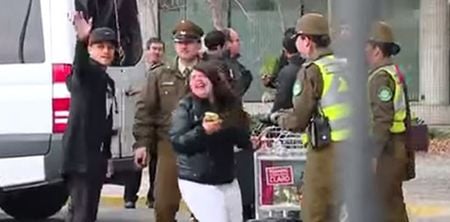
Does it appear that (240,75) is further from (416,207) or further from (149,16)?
(149,16)

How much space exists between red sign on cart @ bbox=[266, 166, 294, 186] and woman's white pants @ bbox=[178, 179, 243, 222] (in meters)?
0.81

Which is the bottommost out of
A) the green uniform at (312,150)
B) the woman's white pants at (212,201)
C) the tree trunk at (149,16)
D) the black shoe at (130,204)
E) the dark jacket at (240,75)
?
the black shoe at (130,204)

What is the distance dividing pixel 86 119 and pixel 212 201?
1.08 metres

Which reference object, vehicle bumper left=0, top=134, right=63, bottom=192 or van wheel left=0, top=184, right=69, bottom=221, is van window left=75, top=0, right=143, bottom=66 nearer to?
vehicle bumper left=0, top=134, right=63, bottom=192

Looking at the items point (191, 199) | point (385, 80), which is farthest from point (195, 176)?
point (385, 80)

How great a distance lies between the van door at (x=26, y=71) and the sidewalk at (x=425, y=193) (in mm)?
2560

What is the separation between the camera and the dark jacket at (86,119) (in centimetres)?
754

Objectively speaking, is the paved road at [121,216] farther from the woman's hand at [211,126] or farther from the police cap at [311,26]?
the police cap at [311,26]

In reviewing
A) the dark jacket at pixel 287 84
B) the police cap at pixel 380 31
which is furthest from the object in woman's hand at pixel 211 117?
the police cap at pixel 380 31

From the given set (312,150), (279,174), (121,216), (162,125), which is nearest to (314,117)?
(312,150)

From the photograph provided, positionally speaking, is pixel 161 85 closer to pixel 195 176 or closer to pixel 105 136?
pixel 105 136

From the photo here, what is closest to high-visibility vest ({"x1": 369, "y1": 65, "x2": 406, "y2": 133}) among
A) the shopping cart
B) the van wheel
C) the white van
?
the shopping cart

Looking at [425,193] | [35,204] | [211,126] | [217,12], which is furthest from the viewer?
[217,12]

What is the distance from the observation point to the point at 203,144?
718cm
